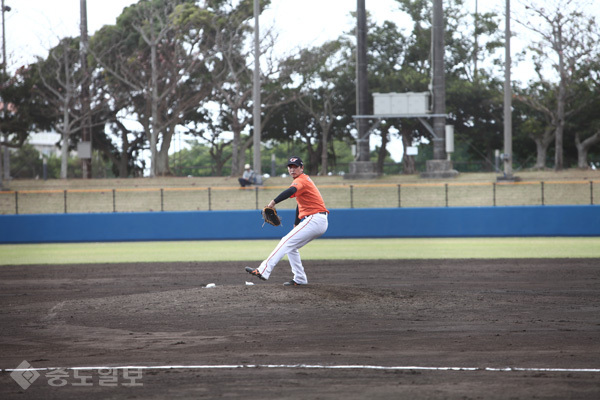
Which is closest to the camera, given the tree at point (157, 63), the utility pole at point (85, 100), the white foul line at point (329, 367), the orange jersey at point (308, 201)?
the white foul line at point (329, 367)

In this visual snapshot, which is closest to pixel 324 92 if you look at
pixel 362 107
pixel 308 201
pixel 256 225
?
pixel 362 107

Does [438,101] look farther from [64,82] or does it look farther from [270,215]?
[270,215]

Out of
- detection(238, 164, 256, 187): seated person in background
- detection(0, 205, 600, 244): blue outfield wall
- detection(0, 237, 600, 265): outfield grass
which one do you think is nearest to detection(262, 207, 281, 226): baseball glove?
detection(0, 237, 600, 265): outfield grass

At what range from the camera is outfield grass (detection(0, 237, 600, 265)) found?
19.4m

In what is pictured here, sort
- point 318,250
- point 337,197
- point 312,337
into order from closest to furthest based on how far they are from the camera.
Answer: point 312,337
point 318,250
point 337,197

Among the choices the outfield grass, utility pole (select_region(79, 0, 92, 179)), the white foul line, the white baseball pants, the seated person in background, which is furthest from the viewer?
utility pole (select_region(79, 0, 92, 179))

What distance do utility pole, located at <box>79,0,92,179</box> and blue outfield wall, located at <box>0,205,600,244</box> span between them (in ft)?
54.2

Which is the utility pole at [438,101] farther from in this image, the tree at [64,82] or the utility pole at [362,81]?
the tree at [64,82]

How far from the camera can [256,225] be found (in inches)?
1009

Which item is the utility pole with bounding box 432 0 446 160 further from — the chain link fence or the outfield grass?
the outfield grass

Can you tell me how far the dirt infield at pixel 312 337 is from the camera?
6.27m

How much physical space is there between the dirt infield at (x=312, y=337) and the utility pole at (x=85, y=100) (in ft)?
93.7

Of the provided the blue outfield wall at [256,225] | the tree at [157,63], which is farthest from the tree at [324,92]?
the blue outfield wall at [256,225]

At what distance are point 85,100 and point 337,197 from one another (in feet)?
65.2
